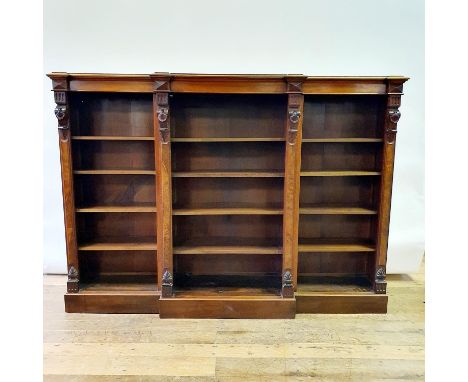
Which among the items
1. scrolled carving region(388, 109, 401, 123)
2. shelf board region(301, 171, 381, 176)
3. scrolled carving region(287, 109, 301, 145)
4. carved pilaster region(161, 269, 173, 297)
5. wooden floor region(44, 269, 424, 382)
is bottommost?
wooden floor region(44, 269, 424, 382)

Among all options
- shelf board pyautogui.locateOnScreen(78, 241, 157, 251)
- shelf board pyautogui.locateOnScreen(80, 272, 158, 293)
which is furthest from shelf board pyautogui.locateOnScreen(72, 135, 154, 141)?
shelf board pyautogui.locateOnScreen(80, 272, 158, 293)

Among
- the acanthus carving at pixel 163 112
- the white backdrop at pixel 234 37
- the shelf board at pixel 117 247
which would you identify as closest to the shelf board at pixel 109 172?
the acanthus carving at pixel 163 112

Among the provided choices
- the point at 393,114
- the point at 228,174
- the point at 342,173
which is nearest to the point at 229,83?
the point at 228,174

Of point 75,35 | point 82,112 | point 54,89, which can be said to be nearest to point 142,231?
point 82,112

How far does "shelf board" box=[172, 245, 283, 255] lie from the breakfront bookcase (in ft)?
0.05

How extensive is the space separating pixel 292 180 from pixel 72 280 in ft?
5.76

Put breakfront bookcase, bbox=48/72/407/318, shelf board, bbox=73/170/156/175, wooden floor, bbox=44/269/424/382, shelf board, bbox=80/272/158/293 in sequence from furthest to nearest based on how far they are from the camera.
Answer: shelf board, bbox=80/272/158/293 < shelf board, bbox=73/170/156/175 < breakfront bookcase, bbox=48/72/407/318 < wooden floor, bbox=44/269/424/382

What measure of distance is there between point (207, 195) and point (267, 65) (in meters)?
1.18

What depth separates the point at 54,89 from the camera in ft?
7.65

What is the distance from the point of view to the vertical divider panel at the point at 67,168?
2.34m

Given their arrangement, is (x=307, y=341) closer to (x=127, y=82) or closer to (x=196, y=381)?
(x=196, y=381)

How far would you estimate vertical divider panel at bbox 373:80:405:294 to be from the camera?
2.37m

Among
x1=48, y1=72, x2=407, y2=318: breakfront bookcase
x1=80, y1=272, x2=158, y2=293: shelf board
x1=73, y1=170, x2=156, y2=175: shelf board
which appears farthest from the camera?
x1=80, y1=272, x2=158, y2=293: shelf board

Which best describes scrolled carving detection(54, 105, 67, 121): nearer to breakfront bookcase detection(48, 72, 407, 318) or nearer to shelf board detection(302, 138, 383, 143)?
breakfront bookcase detection(48, 72, 407, 318)
